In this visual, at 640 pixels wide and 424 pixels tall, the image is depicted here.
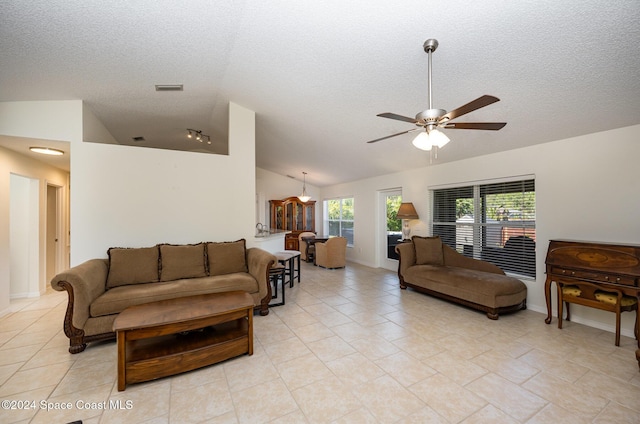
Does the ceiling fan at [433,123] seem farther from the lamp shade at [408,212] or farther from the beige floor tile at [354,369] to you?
the lamp shade at [408,212]

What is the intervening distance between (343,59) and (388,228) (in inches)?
186

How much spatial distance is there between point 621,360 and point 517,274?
64.3 inches

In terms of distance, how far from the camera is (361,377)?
7.05ft

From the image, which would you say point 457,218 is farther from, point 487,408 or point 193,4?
point 193,4

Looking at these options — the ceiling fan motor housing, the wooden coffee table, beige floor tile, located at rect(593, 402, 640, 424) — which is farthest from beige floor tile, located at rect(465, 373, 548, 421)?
the ceiling fan motor housing

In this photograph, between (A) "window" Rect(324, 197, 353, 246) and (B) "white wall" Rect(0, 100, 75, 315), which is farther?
(A) "window" Rect(324, 197, 353, 246)

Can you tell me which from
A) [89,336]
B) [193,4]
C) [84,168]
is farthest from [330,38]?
[89,336]

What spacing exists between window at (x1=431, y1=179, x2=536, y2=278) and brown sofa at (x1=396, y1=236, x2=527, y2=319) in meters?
0.27

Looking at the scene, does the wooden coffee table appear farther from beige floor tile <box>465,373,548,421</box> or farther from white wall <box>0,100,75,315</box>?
white wall <box>0,100,75,315</box>

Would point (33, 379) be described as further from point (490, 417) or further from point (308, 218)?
Result: point (308, 218)

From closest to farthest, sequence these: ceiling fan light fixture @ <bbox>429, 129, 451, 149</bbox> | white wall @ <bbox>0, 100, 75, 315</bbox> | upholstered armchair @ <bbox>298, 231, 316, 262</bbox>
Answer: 1. ceiling fan light fixture @ <bbox>429, 129, 451, 149</bbox>
2. white wall @ <bbox>0, 100, 75, 315</bbox>
3. upholstered armchair @ <bbox>298, 231, 316, 262</bbox>

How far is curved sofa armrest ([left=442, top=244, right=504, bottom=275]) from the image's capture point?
408cm

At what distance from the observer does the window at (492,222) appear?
12.6 feet

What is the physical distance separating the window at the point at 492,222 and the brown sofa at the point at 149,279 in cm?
354
